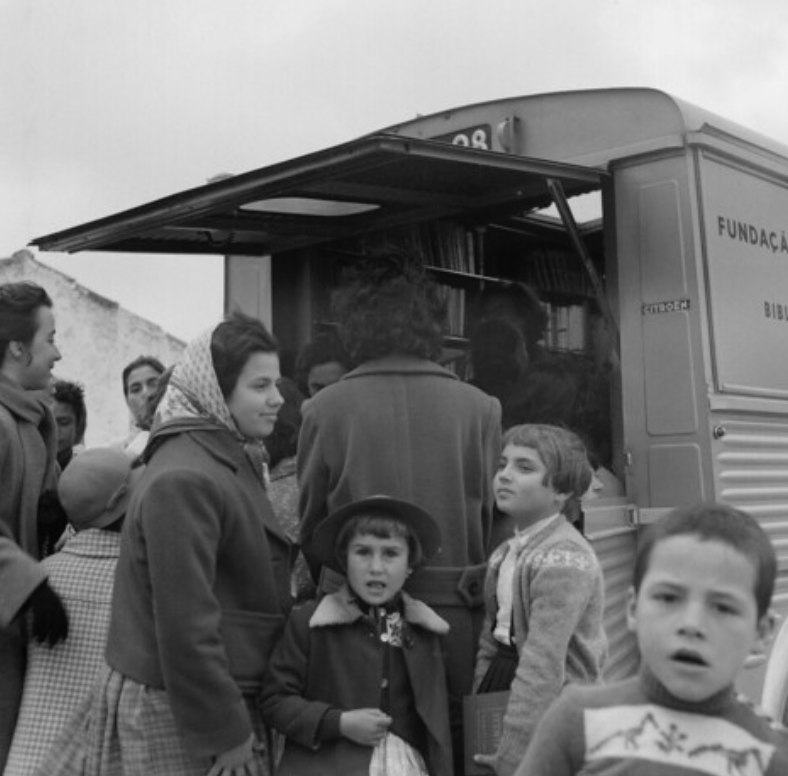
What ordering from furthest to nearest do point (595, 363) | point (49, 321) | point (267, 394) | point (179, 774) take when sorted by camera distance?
point (595, 363), point (49, 321), point (267, 394), point (179, 774)

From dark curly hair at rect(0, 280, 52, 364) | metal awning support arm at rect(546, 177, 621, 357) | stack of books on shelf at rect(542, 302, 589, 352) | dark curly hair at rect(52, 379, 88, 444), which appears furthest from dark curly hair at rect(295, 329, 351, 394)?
stack of books on shelf at rect(542, 302, 589, 352)

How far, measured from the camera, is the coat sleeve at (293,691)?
311 cm

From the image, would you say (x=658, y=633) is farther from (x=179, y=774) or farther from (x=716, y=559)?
(x=179, y=774)

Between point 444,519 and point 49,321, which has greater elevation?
point 49,321

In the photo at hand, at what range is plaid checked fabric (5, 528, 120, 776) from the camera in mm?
3246

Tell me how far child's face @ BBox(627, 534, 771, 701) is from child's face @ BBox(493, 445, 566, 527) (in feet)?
5.10

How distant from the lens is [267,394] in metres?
3.28

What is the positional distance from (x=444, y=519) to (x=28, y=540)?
3.82 feet

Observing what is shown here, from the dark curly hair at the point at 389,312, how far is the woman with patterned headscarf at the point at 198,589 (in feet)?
1.34

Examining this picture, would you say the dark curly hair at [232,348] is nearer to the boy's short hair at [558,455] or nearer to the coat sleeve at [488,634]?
the boy's short hair at [558,455]

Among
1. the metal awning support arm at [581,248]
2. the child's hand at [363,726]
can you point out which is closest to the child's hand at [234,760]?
the child's hand at [363,726]

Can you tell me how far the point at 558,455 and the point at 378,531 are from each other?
0.55 meters

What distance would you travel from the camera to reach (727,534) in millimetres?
1864

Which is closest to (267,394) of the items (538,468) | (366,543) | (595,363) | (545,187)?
(366,543)
